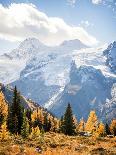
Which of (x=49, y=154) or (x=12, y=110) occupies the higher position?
(x=12, y=110)

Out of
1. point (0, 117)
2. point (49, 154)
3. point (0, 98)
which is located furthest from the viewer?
point (0, 98)

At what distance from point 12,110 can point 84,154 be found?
56022 millimetres

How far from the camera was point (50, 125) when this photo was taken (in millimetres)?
154875

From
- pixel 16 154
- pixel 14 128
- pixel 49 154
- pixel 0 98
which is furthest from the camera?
pixel 0 98

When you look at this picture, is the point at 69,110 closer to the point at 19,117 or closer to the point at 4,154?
the point at 19,117

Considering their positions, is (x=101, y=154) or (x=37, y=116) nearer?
(x=101, y=154)

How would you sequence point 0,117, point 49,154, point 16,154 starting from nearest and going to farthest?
point 49,154, point 16,154, point 0,117

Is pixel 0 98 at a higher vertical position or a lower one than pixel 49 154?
higher

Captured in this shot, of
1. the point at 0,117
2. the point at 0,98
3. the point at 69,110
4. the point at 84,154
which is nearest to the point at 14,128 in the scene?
the point at 0,117

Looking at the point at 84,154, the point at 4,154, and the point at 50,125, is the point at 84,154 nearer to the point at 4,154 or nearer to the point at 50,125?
the point at 4,154

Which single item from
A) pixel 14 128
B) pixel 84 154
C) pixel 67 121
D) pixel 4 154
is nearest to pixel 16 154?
pixel 4 154

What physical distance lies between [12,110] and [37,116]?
82412 mm

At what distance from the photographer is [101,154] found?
24.6 m

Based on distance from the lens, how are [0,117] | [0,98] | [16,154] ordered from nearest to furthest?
1. [16,154]
2. [0,117]
3. [0,98]
